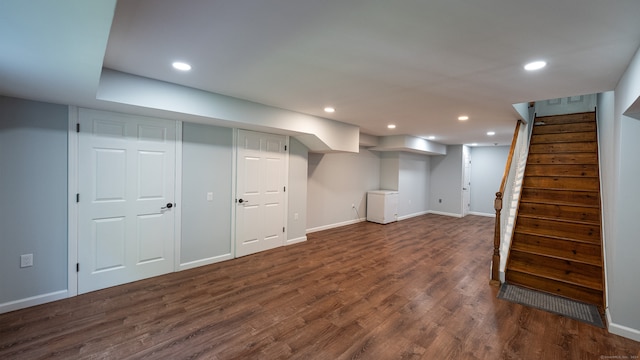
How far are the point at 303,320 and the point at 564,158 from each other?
4.58 m

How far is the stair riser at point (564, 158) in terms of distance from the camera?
396 centimetres

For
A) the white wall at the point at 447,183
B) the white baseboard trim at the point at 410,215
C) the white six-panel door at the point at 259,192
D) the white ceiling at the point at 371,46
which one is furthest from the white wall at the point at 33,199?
the white wall at the point at 447,183

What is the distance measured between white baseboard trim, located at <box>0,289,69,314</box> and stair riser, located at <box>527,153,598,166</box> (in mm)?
6535

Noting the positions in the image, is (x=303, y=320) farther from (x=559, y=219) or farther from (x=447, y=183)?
(x=447, y=183)

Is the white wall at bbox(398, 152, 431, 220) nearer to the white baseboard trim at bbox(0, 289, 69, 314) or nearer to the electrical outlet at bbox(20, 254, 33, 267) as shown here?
the white baseboard trim at bbox(0, 289, 69, 314)

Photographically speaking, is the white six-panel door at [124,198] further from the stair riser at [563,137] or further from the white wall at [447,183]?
the white wall at [447,183]

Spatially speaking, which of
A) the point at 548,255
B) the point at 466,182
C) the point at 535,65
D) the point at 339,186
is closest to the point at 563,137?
the point at 548,255

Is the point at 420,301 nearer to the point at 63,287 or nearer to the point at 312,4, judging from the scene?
the point at 312,4

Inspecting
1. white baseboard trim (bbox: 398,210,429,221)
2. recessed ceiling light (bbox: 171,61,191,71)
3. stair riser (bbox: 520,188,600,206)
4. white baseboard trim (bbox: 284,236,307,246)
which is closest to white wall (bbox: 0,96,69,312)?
recessed ceiling light (bbox: 171,61,191,71)

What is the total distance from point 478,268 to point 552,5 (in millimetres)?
3518

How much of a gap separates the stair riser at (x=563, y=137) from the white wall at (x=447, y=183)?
138 inches

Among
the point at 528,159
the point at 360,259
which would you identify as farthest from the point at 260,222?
the point at 528,159

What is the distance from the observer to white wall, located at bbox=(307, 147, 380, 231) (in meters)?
5.94

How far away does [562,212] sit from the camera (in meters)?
3.62
